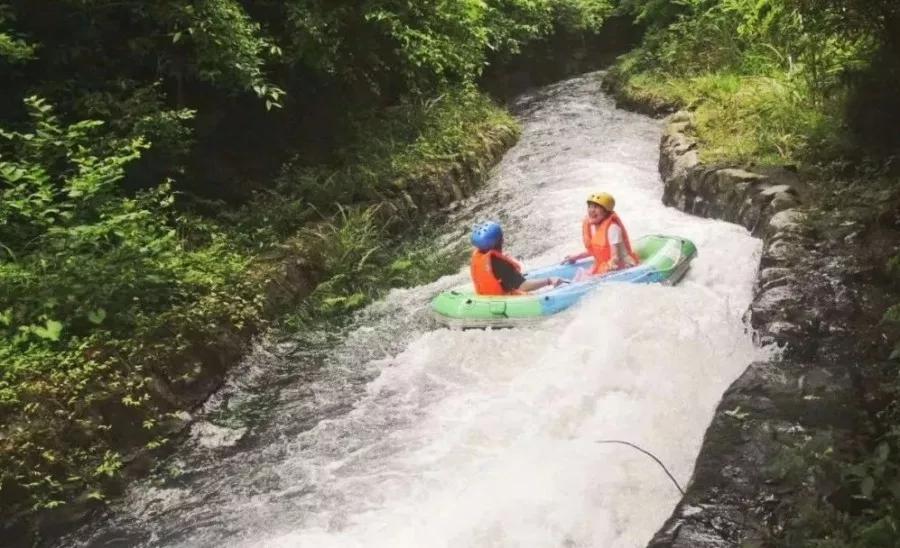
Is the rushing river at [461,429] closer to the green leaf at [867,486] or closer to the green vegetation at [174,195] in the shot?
the green vegetation at [174,195]

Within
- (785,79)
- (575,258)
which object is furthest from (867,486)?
(785,79)

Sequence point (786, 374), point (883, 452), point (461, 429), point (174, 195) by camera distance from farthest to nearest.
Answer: point (174, 195), point (461, 429), point (786, 374), point (883, 452)

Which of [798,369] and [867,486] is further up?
[867,486]

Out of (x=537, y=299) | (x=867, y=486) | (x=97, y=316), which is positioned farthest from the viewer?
(x=537, y=299)

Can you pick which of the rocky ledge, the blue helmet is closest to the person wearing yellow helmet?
the blue helmet

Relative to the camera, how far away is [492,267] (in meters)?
7.07

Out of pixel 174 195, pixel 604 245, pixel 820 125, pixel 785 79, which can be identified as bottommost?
pixel 604 245

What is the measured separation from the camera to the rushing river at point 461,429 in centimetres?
423

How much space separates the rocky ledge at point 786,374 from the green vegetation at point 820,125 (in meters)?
0.08

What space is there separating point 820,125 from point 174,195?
7.41 meters

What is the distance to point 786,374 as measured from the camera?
4496 mm

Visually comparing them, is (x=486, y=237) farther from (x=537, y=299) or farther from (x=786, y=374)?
(x=786, y=374)

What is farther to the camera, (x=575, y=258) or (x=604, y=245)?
(x=575, y=258)

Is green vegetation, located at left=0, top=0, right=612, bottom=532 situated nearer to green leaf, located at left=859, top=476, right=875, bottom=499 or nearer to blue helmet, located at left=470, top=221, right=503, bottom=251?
blue helmet, located at left=470, top=221, right=503, bottom=251
